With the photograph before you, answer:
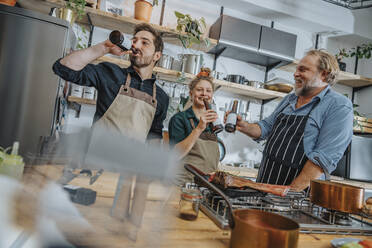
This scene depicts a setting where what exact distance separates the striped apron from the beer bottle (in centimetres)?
108

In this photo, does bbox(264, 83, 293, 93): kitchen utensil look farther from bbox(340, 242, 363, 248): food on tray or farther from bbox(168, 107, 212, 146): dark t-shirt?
bbox(340, 242, 363, 248): food on tray

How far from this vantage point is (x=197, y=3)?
10.1 ft

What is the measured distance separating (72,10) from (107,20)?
341 millimetres

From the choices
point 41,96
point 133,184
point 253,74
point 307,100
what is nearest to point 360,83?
point 253,74

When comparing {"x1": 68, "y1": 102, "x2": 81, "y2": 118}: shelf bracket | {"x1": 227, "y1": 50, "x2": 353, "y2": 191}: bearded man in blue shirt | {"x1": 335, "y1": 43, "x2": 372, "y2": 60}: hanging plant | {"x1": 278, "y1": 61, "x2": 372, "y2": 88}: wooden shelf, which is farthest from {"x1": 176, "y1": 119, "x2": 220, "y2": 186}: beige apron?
{"x1": 335, "y1": 43, "x2": 372, "y2": 60}: hanging plant

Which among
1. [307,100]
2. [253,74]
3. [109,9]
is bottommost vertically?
[307,100]

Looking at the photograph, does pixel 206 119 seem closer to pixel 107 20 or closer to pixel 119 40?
pixel 119 40

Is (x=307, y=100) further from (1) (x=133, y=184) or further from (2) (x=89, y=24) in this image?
(2) (x=89, y=24)

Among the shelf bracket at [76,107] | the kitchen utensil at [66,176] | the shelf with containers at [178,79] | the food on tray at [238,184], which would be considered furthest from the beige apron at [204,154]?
the kitchen utensil at [66,176]

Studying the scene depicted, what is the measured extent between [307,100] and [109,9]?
1949 mm

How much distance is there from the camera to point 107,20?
2.46 m

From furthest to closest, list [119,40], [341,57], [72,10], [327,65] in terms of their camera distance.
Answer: [341,57] < [72,10] < [327,65] < [119,40]

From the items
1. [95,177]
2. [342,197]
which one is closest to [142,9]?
[342,197]

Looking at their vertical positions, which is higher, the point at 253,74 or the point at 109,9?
the point at 109,9
